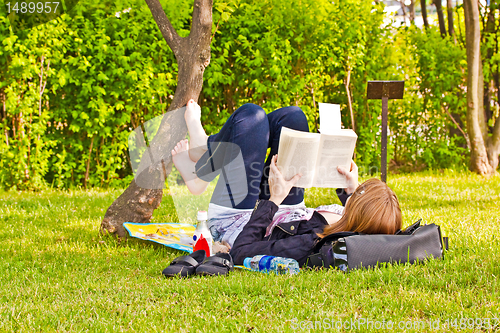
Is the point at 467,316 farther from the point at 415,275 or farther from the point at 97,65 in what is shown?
the point at 97,65

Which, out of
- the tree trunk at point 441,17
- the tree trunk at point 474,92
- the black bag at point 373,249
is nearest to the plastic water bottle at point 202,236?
the black bag at point 373,249

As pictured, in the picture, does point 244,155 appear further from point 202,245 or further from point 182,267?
point 182,267

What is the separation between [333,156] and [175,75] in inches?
172

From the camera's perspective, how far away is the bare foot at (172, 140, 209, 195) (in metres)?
3.50

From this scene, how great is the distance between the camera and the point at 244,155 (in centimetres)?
300

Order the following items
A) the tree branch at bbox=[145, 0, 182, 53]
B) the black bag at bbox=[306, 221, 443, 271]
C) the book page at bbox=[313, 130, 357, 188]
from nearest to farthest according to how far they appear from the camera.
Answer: the black bag at bbox=[306, 221, 443, 271] → the book page at bbox=[313, 130, 357, 188] → the tree branch at bbox=[145, 0, 182, 53]

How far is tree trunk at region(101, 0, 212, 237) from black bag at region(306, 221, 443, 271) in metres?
1.72

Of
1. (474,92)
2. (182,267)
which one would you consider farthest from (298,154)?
(474,92)

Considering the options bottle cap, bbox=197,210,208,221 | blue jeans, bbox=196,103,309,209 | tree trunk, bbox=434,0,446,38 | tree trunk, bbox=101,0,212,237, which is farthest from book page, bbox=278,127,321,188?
tree trunk, bbox=434,0,446,38

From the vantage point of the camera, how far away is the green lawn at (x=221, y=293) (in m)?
1.95

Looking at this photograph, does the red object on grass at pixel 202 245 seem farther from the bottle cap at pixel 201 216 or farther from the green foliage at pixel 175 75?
the green foliage at pixel 175 75

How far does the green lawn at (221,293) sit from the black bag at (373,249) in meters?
0.07

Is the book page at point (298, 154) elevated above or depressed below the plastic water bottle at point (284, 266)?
above

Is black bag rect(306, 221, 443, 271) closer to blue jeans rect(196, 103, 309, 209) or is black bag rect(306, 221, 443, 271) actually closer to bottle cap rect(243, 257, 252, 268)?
bottle cap rect(243, 257, 252, 268)
